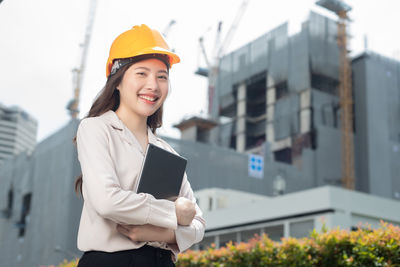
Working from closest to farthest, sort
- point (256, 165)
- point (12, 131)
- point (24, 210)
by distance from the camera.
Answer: point (24, 210) → point (256, 165) → point (12, 131)

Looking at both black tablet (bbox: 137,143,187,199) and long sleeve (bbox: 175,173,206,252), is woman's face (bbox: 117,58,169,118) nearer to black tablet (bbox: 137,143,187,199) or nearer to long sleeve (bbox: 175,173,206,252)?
black tablet (bbox: 137,143,187,199)

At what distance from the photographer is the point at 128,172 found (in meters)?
2.12

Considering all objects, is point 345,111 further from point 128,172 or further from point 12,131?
point 12,131

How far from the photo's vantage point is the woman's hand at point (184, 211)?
6.81 feet

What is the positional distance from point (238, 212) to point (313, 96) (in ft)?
99.6

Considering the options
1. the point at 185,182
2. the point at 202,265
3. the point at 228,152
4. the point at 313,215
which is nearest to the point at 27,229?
the point at 228,152

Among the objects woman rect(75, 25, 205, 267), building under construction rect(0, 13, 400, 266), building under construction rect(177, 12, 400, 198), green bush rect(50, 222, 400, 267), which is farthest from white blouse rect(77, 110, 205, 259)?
building under construction rect(177, 12, 400, 198)

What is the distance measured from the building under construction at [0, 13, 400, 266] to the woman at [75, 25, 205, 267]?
4025cm

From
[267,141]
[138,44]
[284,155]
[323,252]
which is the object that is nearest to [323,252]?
[323,252]

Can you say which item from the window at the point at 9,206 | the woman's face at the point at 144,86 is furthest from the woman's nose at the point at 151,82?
the window at the point at 9,206

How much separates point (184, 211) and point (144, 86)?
0.52 metres

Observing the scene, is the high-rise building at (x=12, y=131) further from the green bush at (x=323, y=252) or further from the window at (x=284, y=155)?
the green bush at (x=323, y=252)

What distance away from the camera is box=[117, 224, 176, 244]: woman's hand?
1994 mm

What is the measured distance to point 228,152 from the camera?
5056 cm
